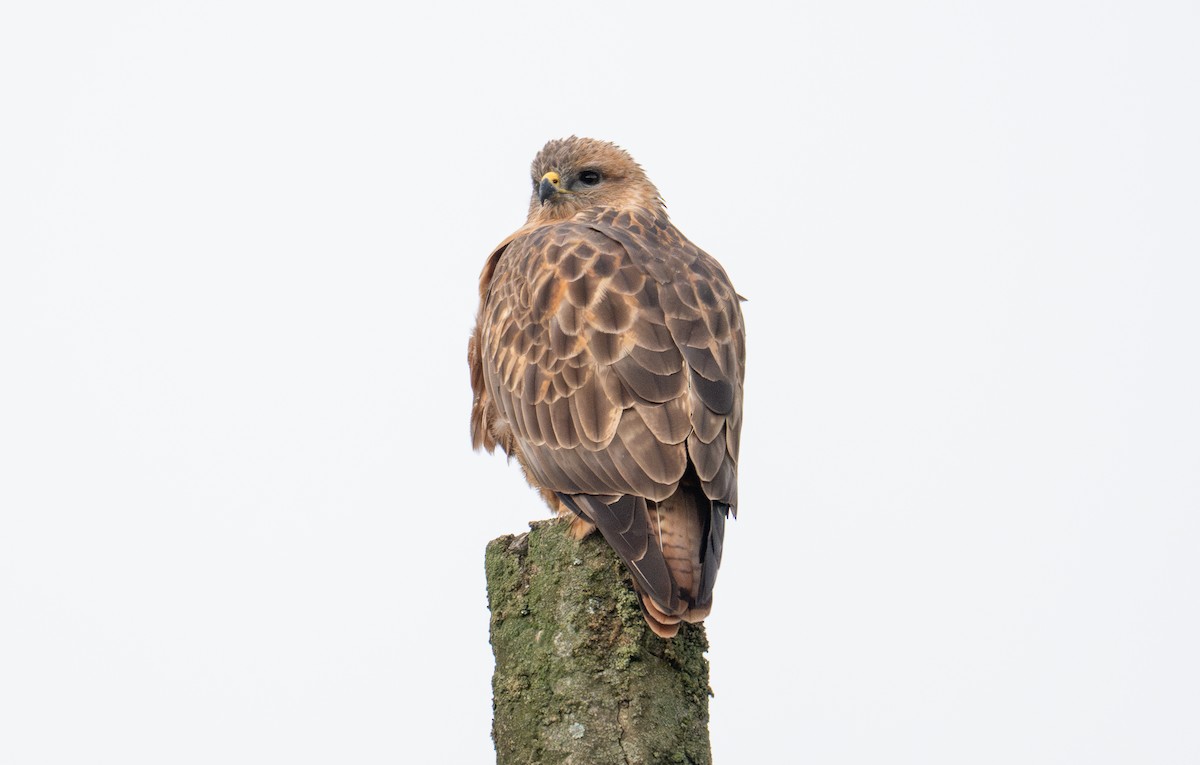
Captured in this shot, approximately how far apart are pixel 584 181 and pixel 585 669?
14.9 feet

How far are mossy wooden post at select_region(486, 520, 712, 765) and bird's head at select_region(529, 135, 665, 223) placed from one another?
3.69 metres

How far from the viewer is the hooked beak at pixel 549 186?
27.3 feet

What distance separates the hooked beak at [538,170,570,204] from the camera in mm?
8320

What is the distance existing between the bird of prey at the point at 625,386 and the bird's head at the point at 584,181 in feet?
4.13

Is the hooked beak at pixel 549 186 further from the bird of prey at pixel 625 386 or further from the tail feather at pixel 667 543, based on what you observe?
the tail feather at pixel 667 543

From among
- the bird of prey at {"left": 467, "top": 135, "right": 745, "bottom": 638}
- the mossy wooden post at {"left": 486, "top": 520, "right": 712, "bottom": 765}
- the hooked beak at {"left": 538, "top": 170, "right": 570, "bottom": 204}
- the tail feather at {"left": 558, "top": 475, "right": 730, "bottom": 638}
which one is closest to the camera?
the mossy wooden post at {"left": 486, "top": 520, "right": 712, "bottom": 765}

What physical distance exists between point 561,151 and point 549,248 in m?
2.30

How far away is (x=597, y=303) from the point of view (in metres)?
5.95

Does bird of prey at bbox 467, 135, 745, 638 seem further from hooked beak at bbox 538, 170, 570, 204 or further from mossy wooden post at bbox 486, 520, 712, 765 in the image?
hooked beak at bbox 538, 170, 570, 204

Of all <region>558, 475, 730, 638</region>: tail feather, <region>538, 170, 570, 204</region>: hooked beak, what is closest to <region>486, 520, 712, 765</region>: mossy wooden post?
<region>558, 475, 730, 638</region>: tail feather

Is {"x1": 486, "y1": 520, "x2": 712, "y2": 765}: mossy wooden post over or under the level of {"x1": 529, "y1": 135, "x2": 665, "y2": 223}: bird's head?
under

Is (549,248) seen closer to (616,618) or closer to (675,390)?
(675,390)

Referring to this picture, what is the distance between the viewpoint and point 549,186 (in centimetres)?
833

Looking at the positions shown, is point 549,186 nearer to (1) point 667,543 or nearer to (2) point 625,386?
(2) point 625,386
